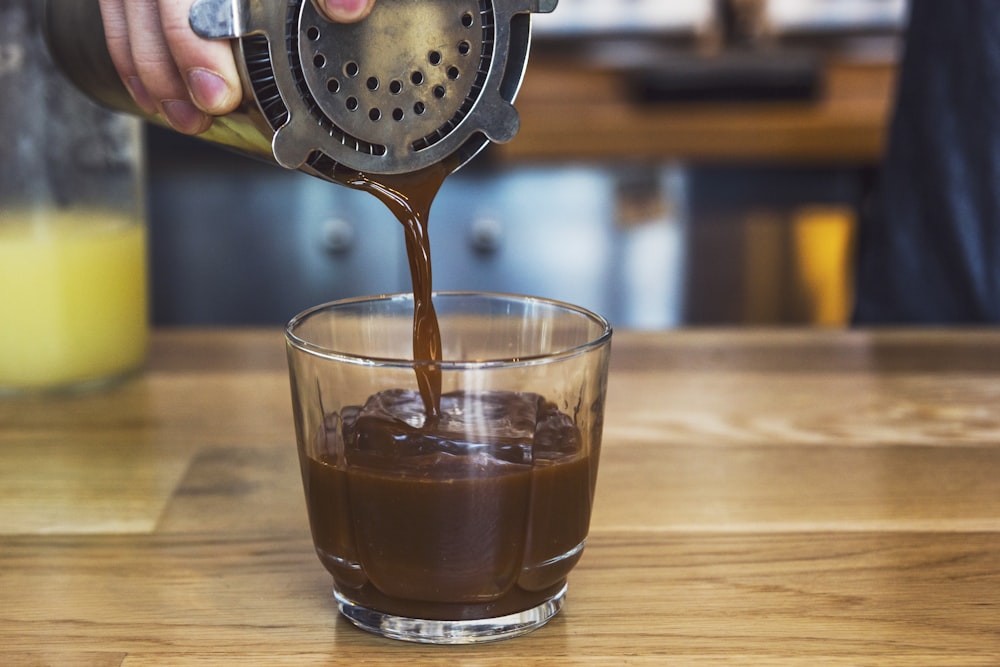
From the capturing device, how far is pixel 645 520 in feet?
2.51

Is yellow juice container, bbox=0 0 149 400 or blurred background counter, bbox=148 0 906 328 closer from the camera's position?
yellow juice container, bbox=0 0 149 400

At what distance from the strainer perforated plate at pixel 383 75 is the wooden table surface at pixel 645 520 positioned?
237 millimetres

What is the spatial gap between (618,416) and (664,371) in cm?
14

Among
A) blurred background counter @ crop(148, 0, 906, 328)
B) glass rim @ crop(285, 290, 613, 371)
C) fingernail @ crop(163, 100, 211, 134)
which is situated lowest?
blurred background counter @ crop(148, 0, 906, 328)

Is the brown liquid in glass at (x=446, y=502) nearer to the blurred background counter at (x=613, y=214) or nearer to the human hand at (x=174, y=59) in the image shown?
the human hand at (x=174, y=59)

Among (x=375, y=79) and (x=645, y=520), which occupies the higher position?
(x=375, y=79)

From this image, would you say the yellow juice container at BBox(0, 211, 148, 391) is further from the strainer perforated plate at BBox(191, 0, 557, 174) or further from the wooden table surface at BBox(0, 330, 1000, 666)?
the strainer perforated plate at BBox(191, 0, 557, 174)

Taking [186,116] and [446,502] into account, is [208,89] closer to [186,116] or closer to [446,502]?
[186,116]

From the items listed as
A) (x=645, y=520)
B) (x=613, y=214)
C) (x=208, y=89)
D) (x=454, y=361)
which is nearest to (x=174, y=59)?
(x=208, y=89)

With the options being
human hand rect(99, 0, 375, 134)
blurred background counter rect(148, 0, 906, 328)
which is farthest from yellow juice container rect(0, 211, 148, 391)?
blurred background counter rect(148, 0, 906, 328)

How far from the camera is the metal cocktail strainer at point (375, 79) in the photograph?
60 cm

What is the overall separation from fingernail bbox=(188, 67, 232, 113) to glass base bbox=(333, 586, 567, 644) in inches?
10.0

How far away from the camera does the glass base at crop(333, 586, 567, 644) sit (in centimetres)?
61

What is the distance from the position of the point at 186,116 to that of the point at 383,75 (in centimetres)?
12
